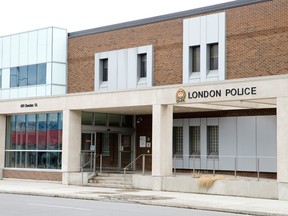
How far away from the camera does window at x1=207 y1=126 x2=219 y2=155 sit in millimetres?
31391

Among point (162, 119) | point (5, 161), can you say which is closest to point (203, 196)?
point (162, 119)

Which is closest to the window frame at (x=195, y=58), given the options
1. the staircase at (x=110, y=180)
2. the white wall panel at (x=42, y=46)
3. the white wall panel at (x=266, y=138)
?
the white wall panel at (x=266, y=138)

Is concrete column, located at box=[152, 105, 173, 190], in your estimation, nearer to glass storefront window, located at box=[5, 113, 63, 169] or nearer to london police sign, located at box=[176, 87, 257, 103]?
london police sign, located at box=[176, 87, 257, 103]

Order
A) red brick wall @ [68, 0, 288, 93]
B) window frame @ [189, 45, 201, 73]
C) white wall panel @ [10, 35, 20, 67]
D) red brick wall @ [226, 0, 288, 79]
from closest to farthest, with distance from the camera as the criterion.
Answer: red brick wall @ [226, 0, 288, 79]
red brick wall @ [68, 0, 288, 93]
window frame @ [189, 45, 201, 73]
white wall panel @ [10, 35, 20, 67]

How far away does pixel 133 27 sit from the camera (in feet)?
113

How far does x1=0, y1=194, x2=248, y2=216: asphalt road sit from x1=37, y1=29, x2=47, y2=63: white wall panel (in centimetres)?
1821

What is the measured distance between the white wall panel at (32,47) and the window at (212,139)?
13512 mm

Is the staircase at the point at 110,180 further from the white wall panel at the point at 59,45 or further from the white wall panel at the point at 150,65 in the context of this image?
the white wall panel at the point at 59,45

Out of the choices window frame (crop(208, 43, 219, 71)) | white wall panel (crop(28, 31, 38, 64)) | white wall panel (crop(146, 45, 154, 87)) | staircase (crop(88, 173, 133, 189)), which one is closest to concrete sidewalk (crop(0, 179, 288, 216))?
staircase (crop(88, 173, 133, 189))

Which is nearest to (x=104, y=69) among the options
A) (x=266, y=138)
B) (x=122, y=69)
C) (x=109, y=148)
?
(x=122, y=69)

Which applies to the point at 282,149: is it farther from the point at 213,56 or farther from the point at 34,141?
the point at 34,141

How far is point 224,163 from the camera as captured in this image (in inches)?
1170

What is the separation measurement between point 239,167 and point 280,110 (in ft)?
24.6

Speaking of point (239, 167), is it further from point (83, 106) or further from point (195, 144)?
point (83, 106)
